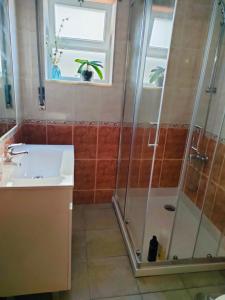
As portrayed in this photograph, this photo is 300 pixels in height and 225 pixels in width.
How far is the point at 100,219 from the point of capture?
2182mm

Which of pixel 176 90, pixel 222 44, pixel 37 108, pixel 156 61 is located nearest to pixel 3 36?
pixel 37 108

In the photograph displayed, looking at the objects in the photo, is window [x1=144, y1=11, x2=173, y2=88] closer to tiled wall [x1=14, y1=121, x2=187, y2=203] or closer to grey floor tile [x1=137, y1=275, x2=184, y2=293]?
tiled wall [x1=14, y1=121, x2=187, y2=203]

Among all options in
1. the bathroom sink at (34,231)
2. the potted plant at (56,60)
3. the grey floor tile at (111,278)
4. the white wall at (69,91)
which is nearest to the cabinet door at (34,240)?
the bathroom sink at (34,231)

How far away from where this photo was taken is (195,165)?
2010 millimetres

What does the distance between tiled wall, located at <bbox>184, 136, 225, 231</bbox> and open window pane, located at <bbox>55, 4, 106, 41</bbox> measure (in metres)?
1.45

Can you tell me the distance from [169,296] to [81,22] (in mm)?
2377

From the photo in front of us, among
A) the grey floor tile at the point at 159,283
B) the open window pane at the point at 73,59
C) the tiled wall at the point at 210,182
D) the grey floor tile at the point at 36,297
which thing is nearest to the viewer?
the grey floor tile at the point at 36,297

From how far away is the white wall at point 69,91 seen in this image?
5.93ft

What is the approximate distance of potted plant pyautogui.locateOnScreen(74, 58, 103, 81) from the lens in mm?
2004

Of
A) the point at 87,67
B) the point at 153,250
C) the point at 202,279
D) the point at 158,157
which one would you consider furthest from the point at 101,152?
the point at 202,279

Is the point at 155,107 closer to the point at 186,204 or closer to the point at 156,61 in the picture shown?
the point at 156,61

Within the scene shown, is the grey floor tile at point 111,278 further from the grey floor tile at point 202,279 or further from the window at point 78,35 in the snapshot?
the window at point 78,35

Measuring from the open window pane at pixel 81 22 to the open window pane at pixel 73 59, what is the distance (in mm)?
133

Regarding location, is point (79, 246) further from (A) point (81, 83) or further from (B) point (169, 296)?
(A) point (81, 83)
